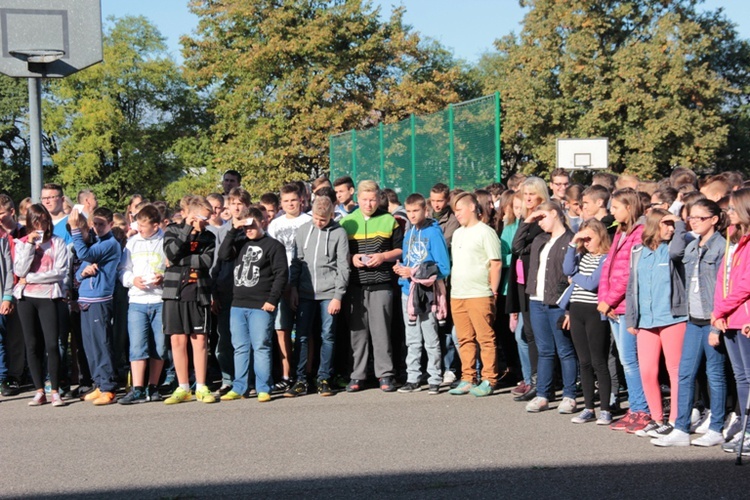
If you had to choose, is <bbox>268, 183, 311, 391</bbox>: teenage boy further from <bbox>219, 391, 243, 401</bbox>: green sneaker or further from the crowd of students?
<bbox>219, 391, 243, 401</bbox>: green sneaker

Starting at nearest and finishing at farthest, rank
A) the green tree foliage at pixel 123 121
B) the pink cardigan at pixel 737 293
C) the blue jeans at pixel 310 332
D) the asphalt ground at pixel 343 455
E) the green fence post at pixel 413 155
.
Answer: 1. the asphalt ground at pixel 343 455
2. the pink cardigan at pixel 737 293
3. the blue jeans at pixel 310 332
4. the green fence post at pixel 413 155
5. the green tree foliage at pixel 123 121

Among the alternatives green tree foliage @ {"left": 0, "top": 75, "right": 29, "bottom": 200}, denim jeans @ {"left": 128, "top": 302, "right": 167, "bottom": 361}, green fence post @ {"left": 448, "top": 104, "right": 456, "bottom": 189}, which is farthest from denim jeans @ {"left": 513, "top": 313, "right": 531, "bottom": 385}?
green tree foliage @ {"left": 0, "top": 75, "right": 29, "bottom": 200}

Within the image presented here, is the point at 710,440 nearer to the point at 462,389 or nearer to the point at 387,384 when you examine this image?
the point at 462,389

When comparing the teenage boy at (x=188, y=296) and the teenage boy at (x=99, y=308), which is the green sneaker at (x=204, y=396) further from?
the teenage boy at (x=99, y=308)

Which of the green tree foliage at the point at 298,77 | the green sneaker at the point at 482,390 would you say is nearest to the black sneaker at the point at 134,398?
the green sneaker at the point at 482,390

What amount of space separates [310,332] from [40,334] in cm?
264

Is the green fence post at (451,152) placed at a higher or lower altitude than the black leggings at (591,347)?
higher

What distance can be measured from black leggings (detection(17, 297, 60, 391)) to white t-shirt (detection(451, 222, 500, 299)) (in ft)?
12.8

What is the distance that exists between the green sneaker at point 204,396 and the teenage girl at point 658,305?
13.0ft

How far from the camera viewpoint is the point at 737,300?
6328 mm

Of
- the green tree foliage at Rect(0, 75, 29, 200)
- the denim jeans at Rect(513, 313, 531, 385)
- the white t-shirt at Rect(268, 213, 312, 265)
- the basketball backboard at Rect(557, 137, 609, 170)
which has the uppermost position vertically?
the green tree foliage at Rect(0, 75, 29, 200)

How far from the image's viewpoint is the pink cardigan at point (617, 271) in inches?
289

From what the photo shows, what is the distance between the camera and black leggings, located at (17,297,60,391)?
29.4ft

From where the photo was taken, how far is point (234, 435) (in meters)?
7.35
